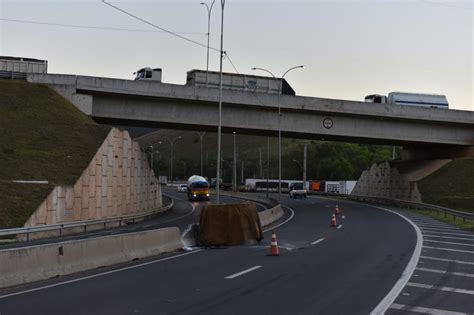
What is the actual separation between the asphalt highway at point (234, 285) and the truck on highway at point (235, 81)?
1204 inches

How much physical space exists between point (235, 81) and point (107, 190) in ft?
56.8

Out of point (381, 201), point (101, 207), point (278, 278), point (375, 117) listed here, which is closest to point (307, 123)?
point (375, 117)

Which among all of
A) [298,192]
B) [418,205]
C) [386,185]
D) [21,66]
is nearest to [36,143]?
[21,66]

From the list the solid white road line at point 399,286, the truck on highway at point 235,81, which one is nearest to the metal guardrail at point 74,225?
the truck on highway at point 235,81

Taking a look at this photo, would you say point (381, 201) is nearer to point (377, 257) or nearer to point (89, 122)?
point (89, 122)

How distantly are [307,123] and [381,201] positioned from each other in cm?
1704

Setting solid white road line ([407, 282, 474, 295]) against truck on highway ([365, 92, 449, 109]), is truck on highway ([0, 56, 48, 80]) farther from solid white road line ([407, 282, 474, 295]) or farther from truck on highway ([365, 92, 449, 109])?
solid white road line ([407, 282, 474, 295])

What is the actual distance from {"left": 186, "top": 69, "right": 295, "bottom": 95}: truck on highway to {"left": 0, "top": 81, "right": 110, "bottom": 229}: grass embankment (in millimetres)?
9507

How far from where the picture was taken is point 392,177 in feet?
219

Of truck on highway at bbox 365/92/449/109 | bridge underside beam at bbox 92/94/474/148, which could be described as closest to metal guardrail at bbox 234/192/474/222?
bridge underside beam at bbox 92/94/474/148

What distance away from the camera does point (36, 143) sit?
40375mm

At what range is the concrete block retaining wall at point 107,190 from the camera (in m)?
31.9

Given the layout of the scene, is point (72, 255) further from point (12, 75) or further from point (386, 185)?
point (386, 185)

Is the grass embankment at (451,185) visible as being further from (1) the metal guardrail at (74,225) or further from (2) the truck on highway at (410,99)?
(1) the metal guardrail at (74,225)
